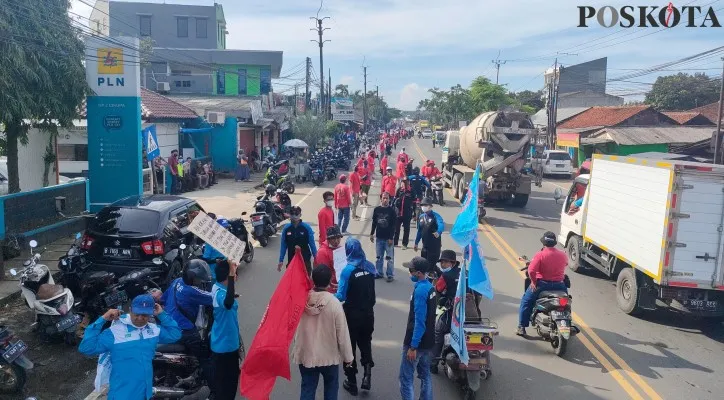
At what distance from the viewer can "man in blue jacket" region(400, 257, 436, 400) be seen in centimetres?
557

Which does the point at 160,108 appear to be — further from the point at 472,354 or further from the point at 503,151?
the point at 472,354

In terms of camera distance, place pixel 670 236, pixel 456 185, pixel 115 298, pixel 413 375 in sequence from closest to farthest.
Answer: pixel 413 375 → pixel 115 298 → pixel 670 236 → pixel 456 185

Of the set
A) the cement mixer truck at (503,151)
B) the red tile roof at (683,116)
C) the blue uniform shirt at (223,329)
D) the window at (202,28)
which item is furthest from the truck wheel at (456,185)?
the window at (202,28)

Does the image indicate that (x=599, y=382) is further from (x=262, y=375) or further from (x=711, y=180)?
(x=262, y=375)

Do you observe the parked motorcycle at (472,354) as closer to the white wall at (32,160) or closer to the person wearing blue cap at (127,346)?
the person wearing blue cap at (127,346)

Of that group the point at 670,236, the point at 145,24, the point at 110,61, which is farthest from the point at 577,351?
the point at 145,24

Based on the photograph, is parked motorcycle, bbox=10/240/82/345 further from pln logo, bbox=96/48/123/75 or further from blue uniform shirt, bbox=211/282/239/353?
pln logo, bbox=96/48/123/75

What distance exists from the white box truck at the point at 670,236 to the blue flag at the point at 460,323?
377 cm

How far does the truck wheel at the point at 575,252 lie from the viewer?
11.9 m

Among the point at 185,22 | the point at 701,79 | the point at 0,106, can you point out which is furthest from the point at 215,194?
the point at 701,79

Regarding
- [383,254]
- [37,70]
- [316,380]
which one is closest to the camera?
[316,380]

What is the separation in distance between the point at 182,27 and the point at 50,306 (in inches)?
1988

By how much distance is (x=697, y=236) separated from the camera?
8266 mm

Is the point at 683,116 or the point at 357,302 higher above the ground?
the point at 683,116
